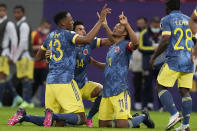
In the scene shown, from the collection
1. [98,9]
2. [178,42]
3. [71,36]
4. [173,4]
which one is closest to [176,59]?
[178,42]

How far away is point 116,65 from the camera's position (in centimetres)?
1016

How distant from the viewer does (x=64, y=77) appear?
10.1m

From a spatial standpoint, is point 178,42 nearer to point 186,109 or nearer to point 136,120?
point 186,109

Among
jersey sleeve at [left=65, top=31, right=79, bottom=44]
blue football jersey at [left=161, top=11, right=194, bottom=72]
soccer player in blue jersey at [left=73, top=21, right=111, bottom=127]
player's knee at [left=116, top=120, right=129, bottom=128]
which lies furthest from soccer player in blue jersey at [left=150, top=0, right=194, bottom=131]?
soccer player in blue jersey at [left=73, top=21, right=111, bottom=127]

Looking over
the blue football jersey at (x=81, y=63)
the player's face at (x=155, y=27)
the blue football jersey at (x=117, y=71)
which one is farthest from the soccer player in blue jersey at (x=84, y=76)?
the player's face at (x=155, y=27)

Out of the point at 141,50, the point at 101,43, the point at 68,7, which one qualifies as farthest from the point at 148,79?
Result: the point at 101,43

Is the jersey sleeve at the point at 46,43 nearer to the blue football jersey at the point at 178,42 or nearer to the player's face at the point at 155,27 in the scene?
the blue football jersey at the point at 178,42

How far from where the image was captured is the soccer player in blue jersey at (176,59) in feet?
32.4

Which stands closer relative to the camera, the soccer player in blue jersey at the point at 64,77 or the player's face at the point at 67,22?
the soccer player in blue jersey at the point at 64,77

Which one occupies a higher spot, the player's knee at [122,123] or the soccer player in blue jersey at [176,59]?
the soccer player in blue jersey at [176,59]

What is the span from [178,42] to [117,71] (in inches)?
40.2

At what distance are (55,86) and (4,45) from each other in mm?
6524

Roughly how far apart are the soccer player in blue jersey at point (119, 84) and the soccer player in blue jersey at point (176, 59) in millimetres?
463

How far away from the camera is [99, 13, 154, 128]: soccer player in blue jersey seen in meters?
9.99
